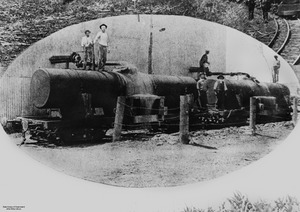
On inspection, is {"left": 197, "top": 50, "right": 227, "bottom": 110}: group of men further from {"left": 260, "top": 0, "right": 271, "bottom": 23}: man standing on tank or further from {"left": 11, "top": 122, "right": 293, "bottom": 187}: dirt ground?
{"left": 260, "top": 0, "right": 271, "bottom": 23}: man standing on tank

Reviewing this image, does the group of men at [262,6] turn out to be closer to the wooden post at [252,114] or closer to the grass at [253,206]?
the wooden post at [252,114]

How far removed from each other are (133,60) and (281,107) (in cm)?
132

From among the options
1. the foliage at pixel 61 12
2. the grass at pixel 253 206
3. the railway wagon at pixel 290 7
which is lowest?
the grass at pixel 253 206

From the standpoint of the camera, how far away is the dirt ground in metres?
3.69

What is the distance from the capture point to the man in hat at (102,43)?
3.72 metres

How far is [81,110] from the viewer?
361 centimetres

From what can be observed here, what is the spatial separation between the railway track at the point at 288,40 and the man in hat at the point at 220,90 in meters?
0.50

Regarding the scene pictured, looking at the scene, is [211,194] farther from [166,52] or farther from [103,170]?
[166,52]

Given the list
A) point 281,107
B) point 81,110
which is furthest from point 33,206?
point 281,107

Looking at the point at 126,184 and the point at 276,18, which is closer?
the point at 126,184

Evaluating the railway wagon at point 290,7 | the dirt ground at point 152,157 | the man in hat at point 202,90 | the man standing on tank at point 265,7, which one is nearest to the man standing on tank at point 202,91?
the man in hat at point 202,90

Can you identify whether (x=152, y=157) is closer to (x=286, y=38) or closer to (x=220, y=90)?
(x=220, y=90)

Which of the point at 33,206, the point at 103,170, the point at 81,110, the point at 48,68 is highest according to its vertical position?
the point at 48,68

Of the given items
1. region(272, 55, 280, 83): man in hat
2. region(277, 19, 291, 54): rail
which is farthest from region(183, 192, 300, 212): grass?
region(277, 19, 291, 54): rail
